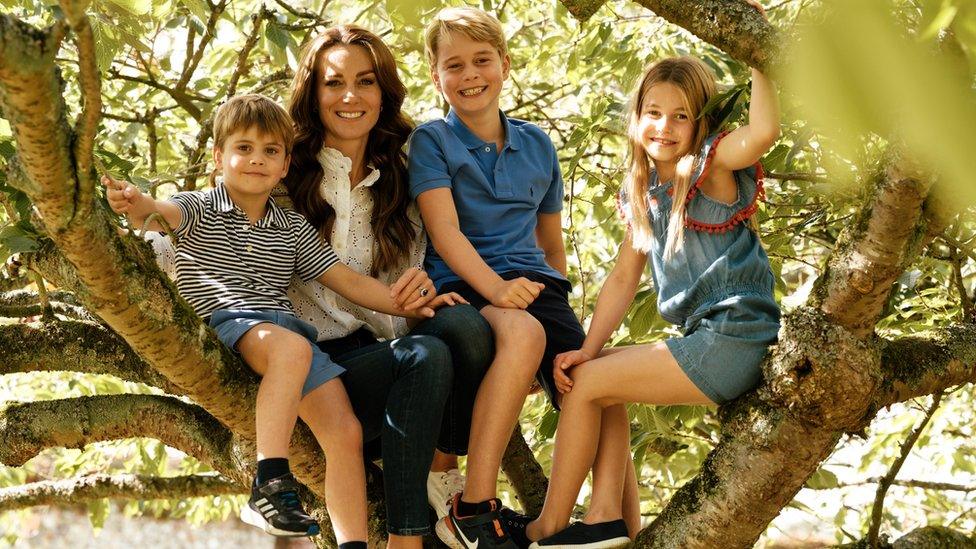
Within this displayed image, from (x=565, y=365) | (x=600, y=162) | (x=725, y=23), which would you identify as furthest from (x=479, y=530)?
(x=600, y=162)

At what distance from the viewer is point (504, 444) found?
2375mm

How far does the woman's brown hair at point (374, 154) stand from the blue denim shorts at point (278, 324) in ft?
1.18

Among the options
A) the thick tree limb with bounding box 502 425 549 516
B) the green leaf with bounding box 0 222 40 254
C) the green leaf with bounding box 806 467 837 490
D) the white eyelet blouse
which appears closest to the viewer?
the green leaf with bounding box 0 222 40 254

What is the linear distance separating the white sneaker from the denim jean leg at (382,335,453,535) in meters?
0.25

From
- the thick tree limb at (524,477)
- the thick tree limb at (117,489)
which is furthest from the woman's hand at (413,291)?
the thick tree limb at (117,489)

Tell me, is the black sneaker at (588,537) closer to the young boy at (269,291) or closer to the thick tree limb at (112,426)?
the young boy at (269,291)

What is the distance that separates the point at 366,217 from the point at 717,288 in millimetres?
1008

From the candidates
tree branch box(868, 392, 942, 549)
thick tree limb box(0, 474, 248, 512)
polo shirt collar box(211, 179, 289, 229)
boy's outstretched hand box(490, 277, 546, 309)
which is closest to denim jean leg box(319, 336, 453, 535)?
boy's outstretched hand box(490, 277, 546, 309)

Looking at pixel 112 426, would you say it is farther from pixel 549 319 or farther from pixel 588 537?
pixel 588 537

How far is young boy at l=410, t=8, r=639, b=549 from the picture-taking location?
2357 mm

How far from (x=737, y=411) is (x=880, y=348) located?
311 millimetres

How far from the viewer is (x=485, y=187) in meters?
2.76

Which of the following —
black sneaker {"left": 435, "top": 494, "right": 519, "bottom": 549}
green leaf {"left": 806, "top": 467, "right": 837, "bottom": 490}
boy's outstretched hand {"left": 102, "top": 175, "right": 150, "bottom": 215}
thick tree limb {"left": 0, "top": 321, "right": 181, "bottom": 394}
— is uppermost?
boy's outstretched hand {"left": 102, "top": 175, "right": 150, "bottom": 215}

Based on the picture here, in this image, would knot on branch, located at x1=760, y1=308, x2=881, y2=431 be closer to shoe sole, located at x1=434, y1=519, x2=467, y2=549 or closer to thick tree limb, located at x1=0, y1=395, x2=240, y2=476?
shoe sole, located at x1=434, y1=519, x2=467, y2=549
